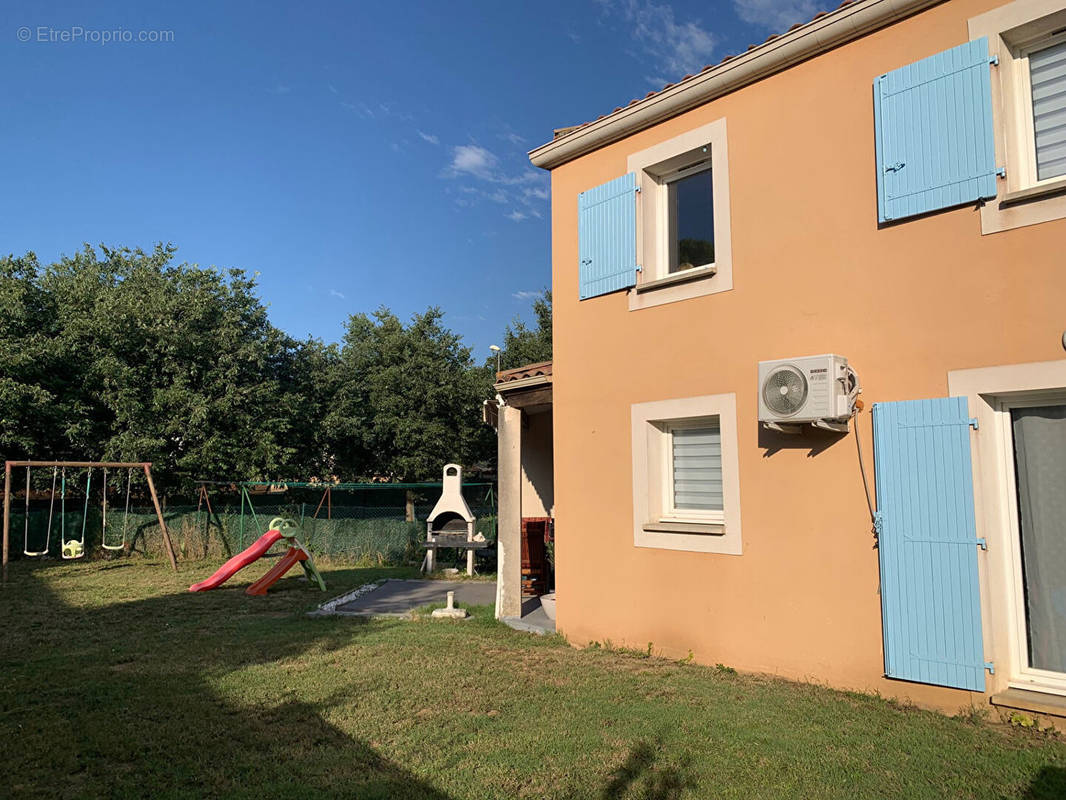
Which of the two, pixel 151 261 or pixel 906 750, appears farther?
pixel 151 261

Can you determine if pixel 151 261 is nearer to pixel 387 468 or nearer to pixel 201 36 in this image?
pixel 387 468

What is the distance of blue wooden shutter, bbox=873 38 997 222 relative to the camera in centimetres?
462

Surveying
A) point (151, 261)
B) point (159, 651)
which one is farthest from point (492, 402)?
point (151, 261)

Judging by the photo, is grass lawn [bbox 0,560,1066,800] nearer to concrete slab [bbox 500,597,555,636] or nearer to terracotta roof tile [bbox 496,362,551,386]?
concrete slab [bbox 500,597,555,636]

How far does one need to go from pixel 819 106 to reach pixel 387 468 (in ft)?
68.6

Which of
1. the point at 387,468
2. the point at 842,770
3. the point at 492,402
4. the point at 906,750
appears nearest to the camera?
the point at 842,770

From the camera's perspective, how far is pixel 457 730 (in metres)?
4.48

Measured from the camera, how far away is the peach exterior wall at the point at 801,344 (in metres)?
4.68

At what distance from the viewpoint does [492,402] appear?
9.17m

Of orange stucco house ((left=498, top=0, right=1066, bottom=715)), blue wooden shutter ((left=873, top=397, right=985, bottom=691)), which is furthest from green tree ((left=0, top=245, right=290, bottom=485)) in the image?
blue wooden shutter ((left=873, top=397, right=985, bottom=691))

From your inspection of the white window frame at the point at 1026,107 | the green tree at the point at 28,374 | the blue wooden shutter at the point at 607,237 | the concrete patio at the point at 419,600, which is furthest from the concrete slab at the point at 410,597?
the green tree at the point at 28,374

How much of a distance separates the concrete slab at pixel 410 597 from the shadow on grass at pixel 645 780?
17.9 feet

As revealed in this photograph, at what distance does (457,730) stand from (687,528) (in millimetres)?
2661

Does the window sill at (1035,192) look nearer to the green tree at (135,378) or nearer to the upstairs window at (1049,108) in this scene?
the upstairs window at (1049,108)
